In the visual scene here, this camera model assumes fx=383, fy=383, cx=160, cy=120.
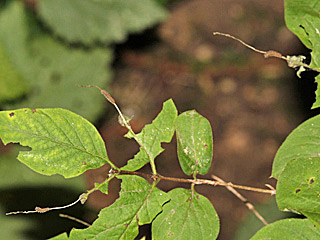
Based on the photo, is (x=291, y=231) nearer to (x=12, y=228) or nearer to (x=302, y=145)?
(x=302, y=145)

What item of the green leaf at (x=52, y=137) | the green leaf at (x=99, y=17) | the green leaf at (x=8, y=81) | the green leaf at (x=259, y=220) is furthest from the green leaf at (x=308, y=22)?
the green leaf at (x=8, y=81)

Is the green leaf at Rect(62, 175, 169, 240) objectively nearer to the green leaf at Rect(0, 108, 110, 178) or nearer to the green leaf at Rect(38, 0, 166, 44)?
the green leaf at Rect(0, 108, 110, 178)

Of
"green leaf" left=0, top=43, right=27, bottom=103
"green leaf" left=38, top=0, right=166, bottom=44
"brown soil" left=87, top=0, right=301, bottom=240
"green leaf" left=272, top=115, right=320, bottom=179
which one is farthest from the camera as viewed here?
"brown soil" left=87, top=0, right=301, bottom=240

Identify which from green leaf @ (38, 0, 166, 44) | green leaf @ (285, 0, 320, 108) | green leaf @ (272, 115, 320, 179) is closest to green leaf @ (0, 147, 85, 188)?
green leaf @ (38, 0, 166, 44)

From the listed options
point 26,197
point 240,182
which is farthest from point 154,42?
point 26,197

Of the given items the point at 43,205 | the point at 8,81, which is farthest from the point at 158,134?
the point at 8,81
